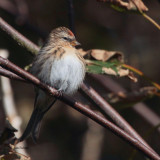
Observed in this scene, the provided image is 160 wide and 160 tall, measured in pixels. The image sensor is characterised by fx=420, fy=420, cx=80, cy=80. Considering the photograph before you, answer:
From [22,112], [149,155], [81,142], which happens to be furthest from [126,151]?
[149,155]

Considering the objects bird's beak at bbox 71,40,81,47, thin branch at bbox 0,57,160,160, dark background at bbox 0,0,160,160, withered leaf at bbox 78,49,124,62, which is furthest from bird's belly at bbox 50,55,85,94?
dark background at bbox 0,0,160,160

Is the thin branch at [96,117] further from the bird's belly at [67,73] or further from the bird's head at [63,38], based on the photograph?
the bird's head at [63,38]

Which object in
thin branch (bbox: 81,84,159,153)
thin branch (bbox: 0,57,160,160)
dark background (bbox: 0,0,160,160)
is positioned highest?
thin branch (bbox: 0,57,160,160)

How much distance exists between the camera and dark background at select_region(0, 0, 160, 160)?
629cm

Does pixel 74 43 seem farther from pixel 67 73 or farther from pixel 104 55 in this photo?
pixel 104 55

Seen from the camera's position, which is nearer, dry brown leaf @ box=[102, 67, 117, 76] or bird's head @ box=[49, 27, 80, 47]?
dry brown leaf @ box=[102, 67, 117, 76]

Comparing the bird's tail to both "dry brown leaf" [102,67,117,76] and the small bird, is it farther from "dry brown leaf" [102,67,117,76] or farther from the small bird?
"dry brown leaf" [102,67,117,76]

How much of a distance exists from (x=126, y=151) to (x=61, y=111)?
1.18 m

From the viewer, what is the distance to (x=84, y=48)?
6.39 meters

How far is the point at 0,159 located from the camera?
2438 mm

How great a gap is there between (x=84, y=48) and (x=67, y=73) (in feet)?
8.89

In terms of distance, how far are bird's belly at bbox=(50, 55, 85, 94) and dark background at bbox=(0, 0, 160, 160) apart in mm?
2451

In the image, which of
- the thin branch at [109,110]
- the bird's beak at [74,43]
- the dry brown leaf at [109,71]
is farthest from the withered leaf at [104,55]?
the bird's beak at [74,43]

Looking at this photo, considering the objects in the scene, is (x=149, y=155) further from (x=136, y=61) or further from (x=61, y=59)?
(x=136, y=61)
